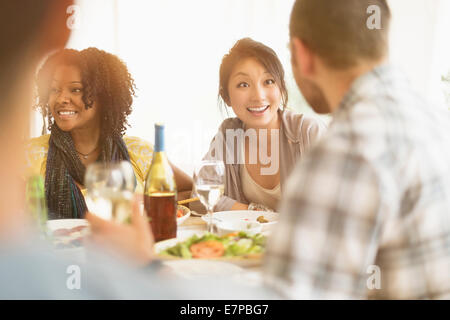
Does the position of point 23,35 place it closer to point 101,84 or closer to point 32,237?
point 32,237

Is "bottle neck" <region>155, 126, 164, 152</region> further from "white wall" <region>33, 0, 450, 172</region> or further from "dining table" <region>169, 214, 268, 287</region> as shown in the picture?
"white wall" <region>33, 0, 450, 172</region>

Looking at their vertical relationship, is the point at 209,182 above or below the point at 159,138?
below

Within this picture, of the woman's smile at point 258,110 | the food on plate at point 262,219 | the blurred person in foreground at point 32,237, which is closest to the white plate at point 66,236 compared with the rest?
the blurred person in foreground at point 32,237

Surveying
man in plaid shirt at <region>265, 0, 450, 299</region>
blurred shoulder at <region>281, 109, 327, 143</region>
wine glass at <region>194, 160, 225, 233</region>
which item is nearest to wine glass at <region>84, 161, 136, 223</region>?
wine glass at <region>194, 160, 225, 233</region>

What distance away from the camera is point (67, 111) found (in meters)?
1.79

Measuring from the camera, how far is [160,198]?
0.88 metres

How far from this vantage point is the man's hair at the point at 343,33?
64 centimetres

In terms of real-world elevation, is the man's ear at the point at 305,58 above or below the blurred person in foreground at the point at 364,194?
above

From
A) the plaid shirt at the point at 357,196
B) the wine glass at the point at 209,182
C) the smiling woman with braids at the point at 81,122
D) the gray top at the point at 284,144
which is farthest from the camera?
the smiling woman with braids at the point at 81,122

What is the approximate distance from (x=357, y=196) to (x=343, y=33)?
1.02ft

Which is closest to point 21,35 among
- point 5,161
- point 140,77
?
point 5,161

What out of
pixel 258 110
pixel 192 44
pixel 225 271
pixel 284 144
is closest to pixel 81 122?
pixel 192 44

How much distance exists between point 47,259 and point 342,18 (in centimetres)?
57

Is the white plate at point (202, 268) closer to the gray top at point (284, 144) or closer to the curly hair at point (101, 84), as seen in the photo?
the gray top at point (284, 144)
